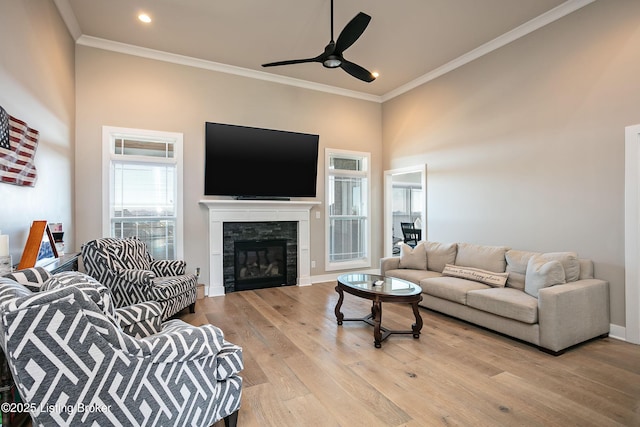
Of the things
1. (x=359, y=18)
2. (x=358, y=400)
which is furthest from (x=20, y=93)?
(x=358, y=400)

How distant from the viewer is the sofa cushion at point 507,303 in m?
2.99

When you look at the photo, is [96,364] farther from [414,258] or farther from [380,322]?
[414,258]

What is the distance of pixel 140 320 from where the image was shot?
6.83 feet

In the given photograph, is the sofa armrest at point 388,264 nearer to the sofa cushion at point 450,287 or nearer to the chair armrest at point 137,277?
the sofa cushion at point 450,287

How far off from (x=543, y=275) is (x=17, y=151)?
478 cm

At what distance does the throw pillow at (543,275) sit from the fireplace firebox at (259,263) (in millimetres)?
3614

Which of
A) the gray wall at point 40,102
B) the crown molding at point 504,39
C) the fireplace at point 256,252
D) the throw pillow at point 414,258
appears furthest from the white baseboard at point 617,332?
the gray wall at point 40,102

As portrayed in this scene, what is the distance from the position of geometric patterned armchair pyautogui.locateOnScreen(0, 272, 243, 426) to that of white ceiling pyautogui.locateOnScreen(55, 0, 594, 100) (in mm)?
3400

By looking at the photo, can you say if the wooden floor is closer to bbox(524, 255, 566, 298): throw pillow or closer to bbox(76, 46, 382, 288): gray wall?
bbox(524, 255, 566, 298): throw pillow

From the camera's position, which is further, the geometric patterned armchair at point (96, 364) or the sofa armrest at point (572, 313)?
the sofa armrest at point (572, 313)

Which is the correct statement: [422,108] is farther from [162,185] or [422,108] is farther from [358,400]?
[358,400]

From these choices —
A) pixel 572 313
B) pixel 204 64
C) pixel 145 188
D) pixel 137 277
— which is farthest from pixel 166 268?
pixel 572 313

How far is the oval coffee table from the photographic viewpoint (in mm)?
3086

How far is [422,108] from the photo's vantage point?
18.2 feet
